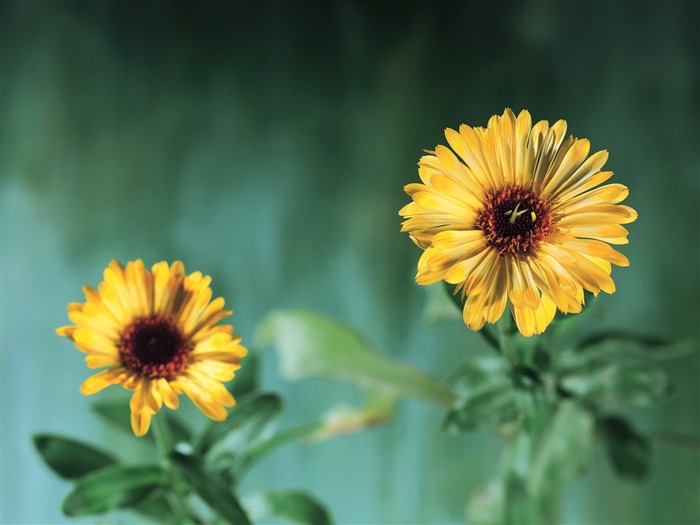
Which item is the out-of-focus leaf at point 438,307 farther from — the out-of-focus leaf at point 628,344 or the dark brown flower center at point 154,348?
the dark brown flower center at point 154,348

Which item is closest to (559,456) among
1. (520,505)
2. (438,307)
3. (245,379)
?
(520,505)

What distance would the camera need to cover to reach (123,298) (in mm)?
525

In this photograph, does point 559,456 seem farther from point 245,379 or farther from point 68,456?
point 68,456

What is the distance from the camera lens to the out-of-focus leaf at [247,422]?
62cm

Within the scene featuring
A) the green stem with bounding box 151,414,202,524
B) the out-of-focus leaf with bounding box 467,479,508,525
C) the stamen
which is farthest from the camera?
the out-of-focus leaf with bounding box 467,479,508,525

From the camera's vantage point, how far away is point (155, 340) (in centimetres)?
51

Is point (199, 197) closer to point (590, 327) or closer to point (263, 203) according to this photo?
point (263, 203)

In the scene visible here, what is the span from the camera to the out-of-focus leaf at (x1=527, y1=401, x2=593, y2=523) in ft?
2.17

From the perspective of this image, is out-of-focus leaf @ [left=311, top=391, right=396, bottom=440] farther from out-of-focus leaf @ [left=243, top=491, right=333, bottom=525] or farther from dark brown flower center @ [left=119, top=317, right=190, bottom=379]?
dark brown flower center @ [left=119, top=317, right=190, bottom=379]

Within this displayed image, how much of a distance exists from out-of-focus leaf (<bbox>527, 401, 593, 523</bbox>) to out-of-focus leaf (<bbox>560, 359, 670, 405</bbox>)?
49mm

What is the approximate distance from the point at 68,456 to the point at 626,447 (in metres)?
0.49

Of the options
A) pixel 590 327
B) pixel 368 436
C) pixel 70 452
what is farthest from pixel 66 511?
pixel 590 327

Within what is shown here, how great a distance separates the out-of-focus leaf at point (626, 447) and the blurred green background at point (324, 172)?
118mm

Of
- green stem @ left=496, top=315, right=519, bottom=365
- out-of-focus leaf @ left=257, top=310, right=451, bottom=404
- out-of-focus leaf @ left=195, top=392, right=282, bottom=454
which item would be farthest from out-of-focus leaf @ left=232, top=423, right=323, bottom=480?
green stem @ left=496, top=315, right=519, bottom=365
